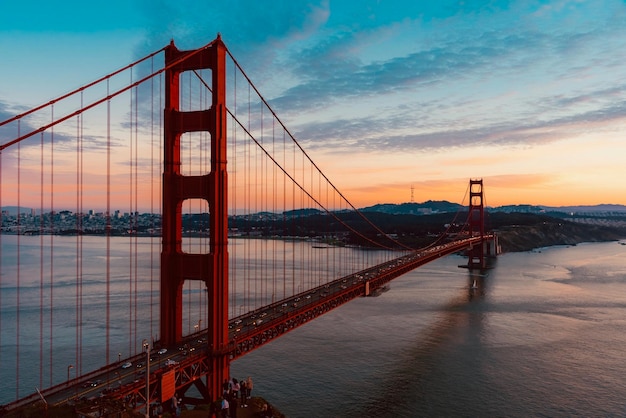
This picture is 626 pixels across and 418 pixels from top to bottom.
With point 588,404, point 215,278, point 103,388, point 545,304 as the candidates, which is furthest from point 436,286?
point 103,388

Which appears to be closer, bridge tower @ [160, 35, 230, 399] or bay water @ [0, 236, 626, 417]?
bridge tower @ [160, 35, 230, 399]

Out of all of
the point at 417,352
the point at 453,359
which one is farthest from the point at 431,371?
the point at 417,352

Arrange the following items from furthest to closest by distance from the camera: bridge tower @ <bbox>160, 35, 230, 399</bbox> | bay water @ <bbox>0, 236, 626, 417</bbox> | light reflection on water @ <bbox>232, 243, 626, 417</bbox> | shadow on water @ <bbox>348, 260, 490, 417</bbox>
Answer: bay water @ <bbox>0, 236, 626, 417</bbox>
light reflection on water @ <bbox>232, 243, 626, 417</bbox>
shadow on water @ <bbox>348, 260, 490, 417</bbox>
bridge tower @ <bbox>160, 35, 230, 399</bbox>

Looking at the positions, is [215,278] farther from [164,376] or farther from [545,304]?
[545,304]

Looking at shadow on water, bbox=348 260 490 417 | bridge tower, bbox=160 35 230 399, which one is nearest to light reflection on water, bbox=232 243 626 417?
shadow on water, bbox=348 260 490 417

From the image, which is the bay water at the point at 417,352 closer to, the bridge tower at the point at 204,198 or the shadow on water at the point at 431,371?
the shadow on water at the point at 431,371

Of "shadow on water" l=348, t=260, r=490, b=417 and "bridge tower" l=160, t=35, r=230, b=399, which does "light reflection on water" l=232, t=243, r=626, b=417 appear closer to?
"shadow on water" l=348, t=260, r=490, b=417
